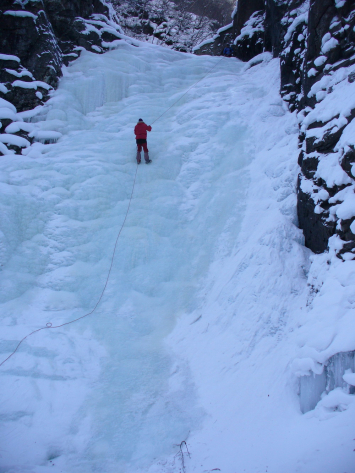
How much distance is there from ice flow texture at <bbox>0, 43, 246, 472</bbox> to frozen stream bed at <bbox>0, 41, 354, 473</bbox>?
0.02 m

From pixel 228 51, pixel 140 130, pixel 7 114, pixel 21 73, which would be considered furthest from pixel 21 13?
pixel 228 51

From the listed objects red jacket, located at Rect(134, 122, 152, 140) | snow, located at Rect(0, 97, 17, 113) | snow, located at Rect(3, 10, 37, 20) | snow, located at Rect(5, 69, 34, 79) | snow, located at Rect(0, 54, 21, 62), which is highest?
snow, located at Rect(3, 10, 37, 20)

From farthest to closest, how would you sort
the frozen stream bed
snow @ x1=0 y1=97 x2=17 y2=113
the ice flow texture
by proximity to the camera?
1. snow @ x1=0 y1=97 x2=17 y2=113
2. the ice flow texture
3. the frozen stream bed

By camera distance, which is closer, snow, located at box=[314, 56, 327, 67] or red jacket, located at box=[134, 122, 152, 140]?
snow, located at box=[314, 56, 327, 67]

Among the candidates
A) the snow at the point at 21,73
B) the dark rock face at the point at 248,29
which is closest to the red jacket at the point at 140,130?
the snow at the point at 21,73

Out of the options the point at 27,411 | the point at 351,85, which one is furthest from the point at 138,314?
the point at 351,85

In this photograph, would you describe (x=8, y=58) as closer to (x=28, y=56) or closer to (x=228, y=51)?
(x=28, y=56)

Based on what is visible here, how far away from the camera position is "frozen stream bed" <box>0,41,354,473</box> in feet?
10.1

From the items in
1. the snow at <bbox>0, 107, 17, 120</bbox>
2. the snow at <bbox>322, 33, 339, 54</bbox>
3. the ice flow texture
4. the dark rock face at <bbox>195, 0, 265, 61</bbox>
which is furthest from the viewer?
the dark rock face at <bbox>195, 0, 265, 61</bbox>

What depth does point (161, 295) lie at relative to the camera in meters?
5.18

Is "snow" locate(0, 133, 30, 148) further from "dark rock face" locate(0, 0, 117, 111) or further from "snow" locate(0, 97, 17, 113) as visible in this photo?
"dark rock face" locate(0, 0, 117, 111)

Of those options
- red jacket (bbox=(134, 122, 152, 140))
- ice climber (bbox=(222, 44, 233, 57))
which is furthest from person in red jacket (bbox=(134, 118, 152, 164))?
ice climber (bbox=(222, 44, 233, 57))

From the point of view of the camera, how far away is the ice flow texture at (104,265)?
3.39m

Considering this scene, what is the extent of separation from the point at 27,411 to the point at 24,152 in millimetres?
6136
